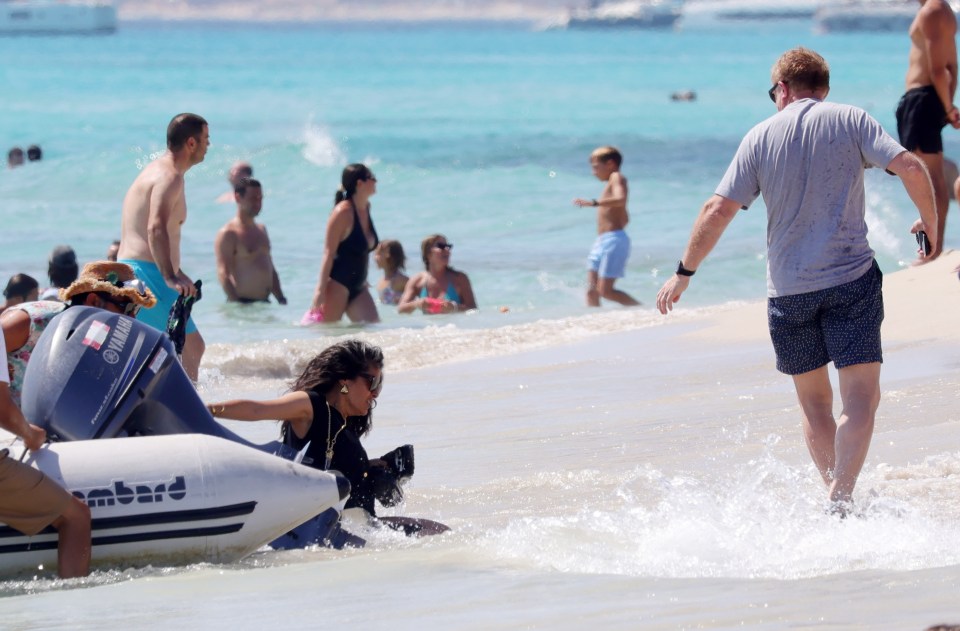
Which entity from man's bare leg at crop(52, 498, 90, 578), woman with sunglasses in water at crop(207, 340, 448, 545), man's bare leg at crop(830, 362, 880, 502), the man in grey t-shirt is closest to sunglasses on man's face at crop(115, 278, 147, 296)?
woman with sunglasses in water at crop(207, 340, 448, 545)

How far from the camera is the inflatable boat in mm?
4367

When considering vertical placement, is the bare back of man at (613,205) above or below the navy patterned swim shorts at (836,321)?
below

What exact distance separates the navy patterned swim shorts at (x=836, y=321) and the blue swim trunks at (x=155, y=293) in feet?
10.4

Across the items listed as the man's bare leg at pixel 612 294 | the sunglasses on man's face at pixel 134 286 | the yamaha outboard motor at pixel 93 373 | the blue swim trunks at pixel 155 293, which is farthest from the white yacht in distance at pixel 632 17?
the yamaha outboard motor at pixel 93 373

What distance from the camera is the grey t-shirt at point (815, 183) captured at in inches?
177

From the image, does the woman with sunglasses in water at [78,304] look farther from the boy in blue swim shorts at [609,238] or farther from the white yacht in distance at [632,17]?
the white yacht in distance at [632,17]

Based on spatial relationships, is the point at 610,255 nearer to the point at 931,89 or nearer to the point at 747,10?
the point at 931,89

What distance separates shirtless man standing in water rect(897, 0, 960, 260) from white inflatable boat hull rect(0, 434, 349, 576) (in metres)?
5.07

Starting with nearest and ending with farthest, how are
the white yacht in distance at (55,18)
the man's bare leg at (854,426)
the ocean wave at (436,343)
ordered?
1. the man's bare leg at (854,426)
2. the ocean wave at (436,343)
3. the white yacht in distance at (55,18)

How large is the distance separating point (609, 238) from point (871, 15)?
371ft

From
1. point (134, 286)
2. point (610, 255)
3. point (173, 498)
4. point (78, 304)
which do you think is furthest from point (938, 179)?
point (173, 498)

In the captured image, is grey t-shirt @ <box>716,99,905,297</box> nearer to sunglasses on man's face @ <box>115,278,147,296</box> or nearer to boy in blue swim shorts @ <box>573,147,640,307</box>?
sunglasses on man's face @ <box>115,278,147,296</box>

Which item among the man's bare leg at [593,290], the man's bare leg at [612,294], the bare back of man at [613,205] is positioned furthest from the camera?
the man's bare leg at [593,290]

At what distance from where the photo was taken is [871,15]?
388ft
